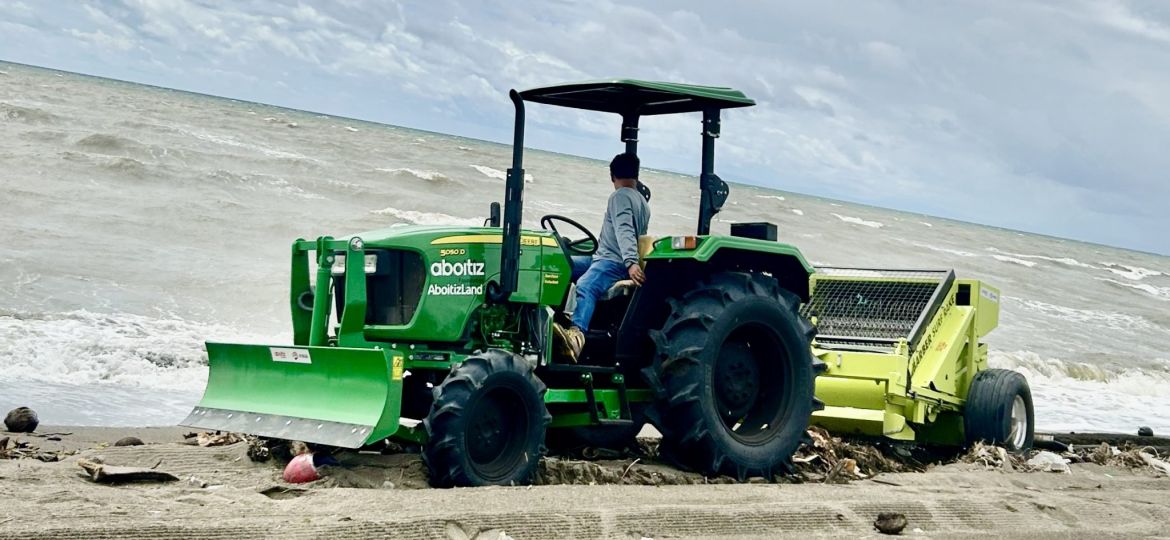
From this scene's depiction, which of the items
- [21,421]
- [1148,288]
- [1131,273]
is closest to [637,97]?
[21,421]

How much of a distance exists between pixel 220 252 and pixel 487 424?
46.1 feet

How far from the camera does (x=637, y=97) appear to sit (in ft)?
25.2

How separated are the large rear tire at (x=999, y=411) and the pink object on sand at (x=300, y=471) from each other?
16.9ft

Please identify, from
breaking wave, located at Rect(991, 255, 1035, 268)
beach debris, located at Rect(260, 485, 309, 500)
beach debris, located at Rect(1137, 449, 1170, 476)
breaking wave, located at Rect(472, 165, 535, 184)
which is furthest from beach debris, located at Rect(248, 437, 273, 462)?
breaking wave, located at Rect(991, 255, 1035, 268)

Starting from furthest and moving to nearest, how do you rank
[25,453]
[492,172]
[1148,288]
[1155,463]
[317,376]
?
[1148,288] < [492,172] < [1155,463] < [25,453] < [317,376]

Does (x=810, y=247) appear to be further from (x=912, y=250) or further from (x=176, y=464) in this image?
(x=176, y=464)

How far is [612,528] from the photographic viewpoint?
17.7ft

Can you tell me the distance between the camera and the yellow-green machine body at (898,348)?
888 centimetres

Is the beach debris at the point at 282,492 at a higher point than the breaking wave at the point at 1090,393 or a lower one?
higher

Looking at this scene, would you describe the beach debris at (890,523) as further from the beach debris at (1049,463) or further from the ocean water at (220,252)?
the ocean water at (220,252)

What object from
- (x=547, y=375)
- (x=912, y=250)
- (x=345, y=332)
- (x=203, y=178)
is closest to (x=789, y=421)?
(x=547, y=375)

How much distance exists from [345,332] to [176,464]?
44.4 inches

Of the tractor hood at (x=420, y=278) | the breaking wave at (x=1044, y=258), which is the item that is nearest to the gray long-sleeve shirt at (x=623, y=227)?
the tractor hood at (x=420, y=278)

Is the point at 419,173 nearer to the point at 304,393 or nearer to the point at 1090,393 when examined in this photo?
the point at 1090,393
